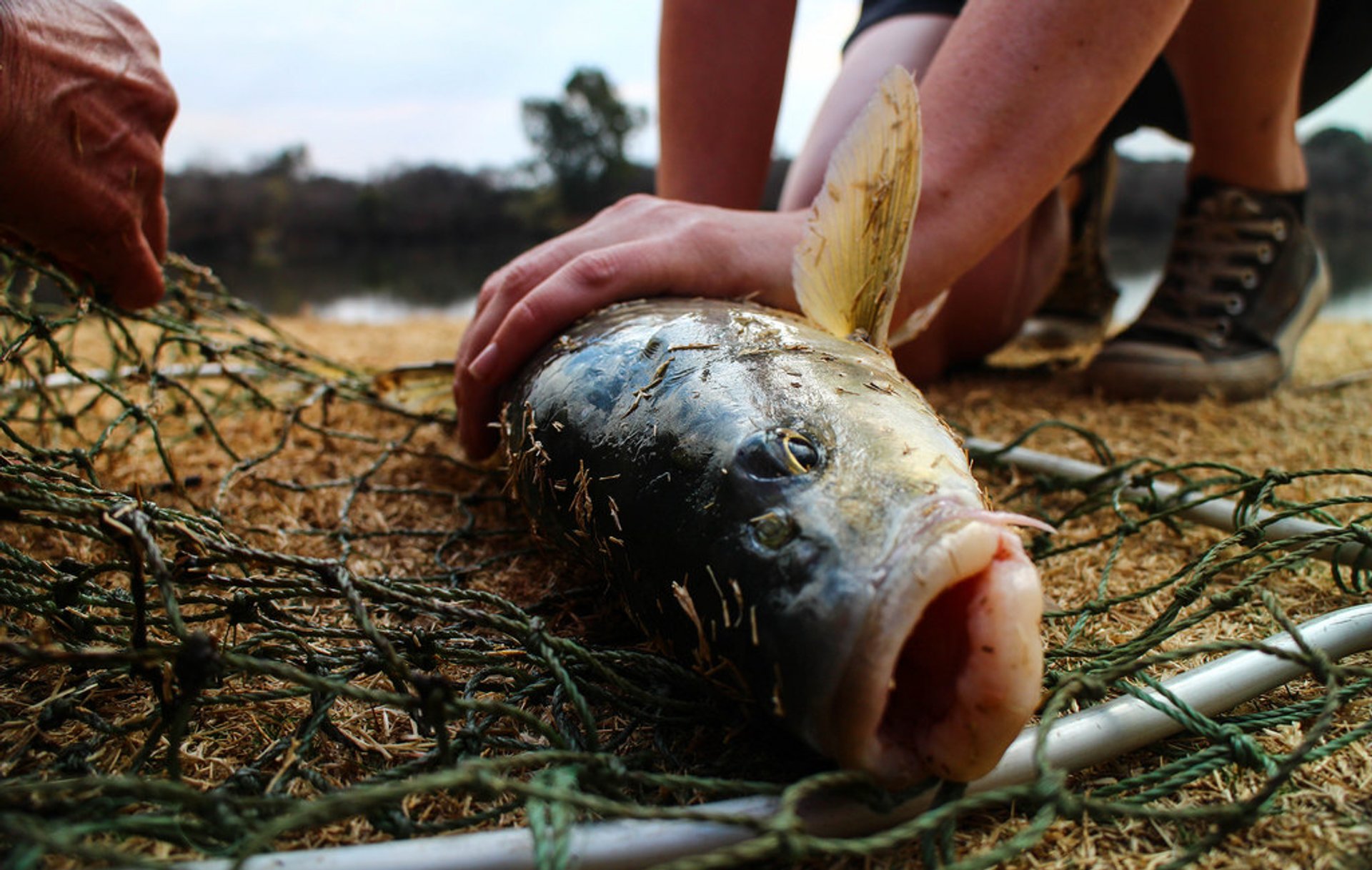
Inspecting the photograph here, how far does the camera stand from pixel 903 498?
1.09 metres

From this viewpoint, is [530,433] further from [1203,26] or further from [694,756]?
[1203,26]

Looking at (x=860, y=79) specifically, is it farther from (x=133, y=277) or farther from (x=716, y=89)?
(x=133, y=277)

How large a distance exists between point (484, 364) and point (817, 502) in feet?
3.30

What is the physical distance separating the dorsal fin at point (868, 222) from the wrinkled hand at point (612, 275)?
210 millimetres

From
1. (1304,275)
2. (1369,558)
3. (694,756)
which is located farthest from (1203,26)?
(694,756)

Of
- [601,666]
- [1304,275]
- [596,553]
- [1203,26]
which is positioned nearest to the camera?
[601,666]

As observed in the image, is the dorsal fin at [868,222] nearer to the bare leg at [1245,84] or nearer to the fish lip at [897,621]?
the fish lip at [897,621]

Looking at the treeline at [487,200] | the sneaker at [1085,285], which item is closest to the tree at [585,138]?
the treeline at [487,200]

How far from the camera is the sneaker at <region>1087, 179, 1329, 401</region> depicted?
3.24 meters

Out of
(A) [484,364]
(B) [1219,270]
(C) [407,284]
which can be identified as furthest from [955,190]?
(C) [407,284]

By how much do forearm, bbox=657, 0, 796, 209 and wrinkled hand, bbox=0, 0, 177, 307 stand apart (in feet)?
5.93

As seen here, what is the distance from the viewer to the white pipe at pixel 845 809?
0.93 m

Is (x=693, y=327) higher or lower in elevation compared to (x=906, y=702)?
higher

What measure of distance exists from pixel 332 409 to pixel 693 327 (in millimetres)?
2176
